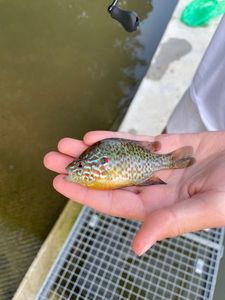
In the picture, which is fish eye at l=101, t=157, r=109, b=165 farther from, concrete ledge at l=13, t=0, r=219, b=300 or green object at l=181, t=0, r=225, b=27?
green object at l=181, t=0, r=225, b=27

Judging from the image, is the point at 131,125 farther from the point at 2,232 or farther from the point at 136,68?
the point at 2,232

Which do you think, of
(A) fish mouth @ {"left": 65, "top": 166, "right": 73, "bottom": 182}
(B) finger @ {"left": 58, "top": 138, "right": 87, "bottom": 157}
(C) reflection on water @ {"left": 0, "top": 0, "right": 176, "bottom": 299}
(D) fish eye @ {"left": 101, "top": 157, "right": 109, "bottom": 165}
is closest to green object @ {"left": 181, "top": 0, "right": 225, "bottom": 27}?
(C) reflection on water @ {"left": 0, "top": 0, "right": 176, "bottom": 299}

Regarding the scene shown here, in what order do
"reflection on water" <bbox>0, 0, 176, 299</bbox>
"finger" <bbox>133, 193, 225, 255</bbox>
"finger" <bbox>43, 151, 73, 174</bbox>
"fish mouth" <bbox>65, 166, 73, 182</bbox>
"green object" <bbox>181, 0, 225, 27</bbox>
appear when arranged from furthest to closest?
"green object" <bbox>181, 0, 225, 27</bbox> → "reflection on water" <bbox>0, 0, 176, 299</bbox> → "finger" <bbox>43, 151, 73, 174</bbox> → "fish mouth" <bbox>65, 166, 73, 182</bbox> → "finger" <bbox>133, 193, 225, 255</bbox>

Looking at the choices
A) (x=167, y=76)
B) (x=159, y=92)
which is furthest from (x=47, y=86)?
(x=167, y=76)

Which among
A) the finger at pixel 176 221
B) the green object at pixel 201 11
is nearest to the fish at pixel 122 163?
the finger at pixel 176 221

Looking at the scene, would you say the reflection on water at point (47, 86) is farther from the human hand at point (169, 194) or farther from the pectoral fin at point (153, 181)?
the pectoral fin at point (153, 181)

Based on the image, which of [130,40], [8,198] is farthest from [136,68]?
[8,198]

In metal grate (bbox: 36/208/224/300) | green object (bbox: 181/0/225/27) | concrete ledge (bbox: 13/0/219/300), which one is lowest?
metal grate (bbox: 36/208/224/300)
